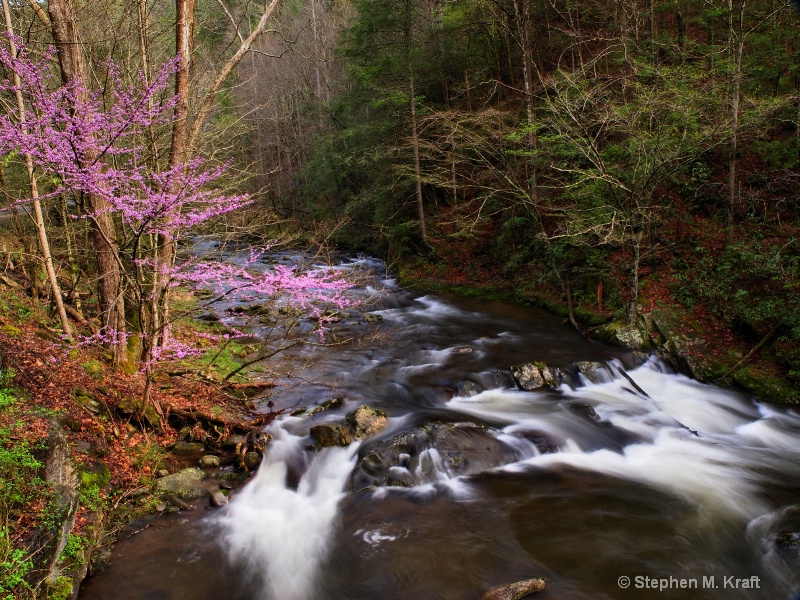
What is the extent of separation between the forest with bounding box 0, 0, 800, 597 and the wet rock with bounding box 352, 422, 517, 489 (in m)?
2.57

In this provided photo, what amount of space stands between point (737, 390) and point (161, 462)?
1055 cm

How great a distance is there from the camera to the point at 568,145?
1166 cm

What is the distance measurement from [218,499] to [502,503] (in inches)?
148

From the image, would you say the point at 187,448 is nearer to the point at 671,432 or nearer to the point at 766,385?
the point at 671,432

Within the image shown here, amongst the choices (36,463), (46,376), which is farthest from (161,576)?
(46,376)

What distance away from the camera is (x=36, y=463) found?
433cm

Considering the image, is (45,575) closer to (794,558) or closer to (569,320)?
(794,558)

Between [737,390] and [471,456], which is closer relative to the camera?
[471,456]

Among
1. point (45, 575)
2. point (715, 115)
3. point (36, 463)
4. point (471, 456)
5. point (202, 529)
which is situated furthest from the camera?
point (715, 115)

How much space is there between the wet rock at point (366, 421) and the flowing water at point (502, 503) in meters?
0.15

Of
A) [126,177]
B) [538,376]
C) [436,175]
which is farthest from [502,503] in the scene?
[436,175]

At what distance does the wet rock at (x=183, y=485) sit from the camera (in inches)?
234

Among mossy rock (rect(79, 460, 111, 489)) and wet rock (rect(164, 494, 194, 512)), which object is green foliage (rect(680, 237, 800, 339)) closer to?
wet rock (rect(164, 494, 194, 512))

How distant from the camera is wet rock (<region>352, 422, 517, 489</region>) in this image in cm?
664
